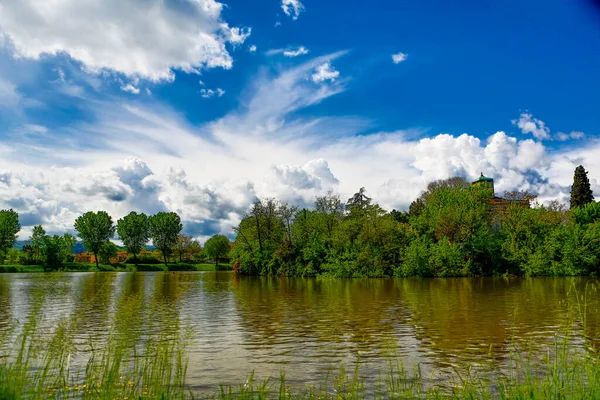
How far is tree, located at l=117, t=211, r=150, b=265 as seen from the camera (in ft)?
496

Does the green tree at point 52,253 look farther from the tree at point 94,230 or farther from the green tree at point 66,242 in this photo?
the tree at point 94,230

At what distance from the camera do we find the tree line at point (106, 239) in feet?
396

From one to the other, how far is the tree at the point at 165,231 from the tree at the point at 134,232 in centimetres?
238

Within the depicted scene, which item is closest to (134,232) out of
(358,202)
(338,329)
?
(358,202)

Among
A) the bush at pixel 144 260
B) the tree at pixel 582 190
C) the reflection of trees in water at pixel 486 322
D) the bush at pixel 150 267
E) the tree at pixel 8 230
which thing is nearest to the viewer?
the reflection of trees in water at pixel 486 322

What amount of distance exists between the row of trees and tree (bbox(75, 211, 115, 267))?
80.7 metres

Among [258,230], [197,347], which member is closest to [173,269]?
[258,230]

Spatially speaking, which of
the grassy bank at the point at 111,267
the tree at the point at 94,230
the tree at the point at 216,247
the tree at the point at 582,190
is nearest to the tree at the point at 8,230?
the grassy bank at the point at 111,267

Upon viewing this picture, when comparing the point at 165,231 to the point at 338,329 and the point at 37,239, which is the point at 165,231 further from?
the point at 338,329

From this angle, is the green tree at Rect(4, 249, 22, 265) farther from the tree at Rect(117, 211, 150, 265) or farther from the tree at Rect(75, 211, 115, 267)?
the tree at Rect(117, 211, 150, 265)

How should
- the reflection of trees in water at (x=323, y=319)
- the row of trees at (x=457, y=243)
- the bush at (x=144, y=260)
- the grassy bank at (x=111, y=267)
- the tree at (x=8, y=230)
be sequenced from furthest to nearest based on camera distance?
the bush at (x=144, y=260) → the tree at (x=8, y=230) → the grassy bank at (x=111, y=267) → the row of trees at (x=457, y=243) → the reflection of trees in water at (x=323, y=319)

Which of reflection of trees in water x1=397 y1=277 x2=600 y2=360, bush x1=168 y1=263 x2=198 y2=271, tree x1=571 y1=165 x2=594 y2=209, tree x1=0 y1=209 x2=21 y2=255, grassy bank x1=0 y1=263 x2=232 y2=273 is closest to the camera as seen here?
reflection of trees in water x1=397 y1=277 x2=600 y2=360

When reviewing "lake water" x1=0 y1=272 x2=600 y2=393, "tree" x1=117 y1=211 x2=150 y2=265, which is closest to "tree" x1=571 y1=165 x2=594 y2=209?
"lake water" x1=0 y1=272 x2=600 y2=393

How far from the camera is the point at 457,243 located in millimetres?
67438
